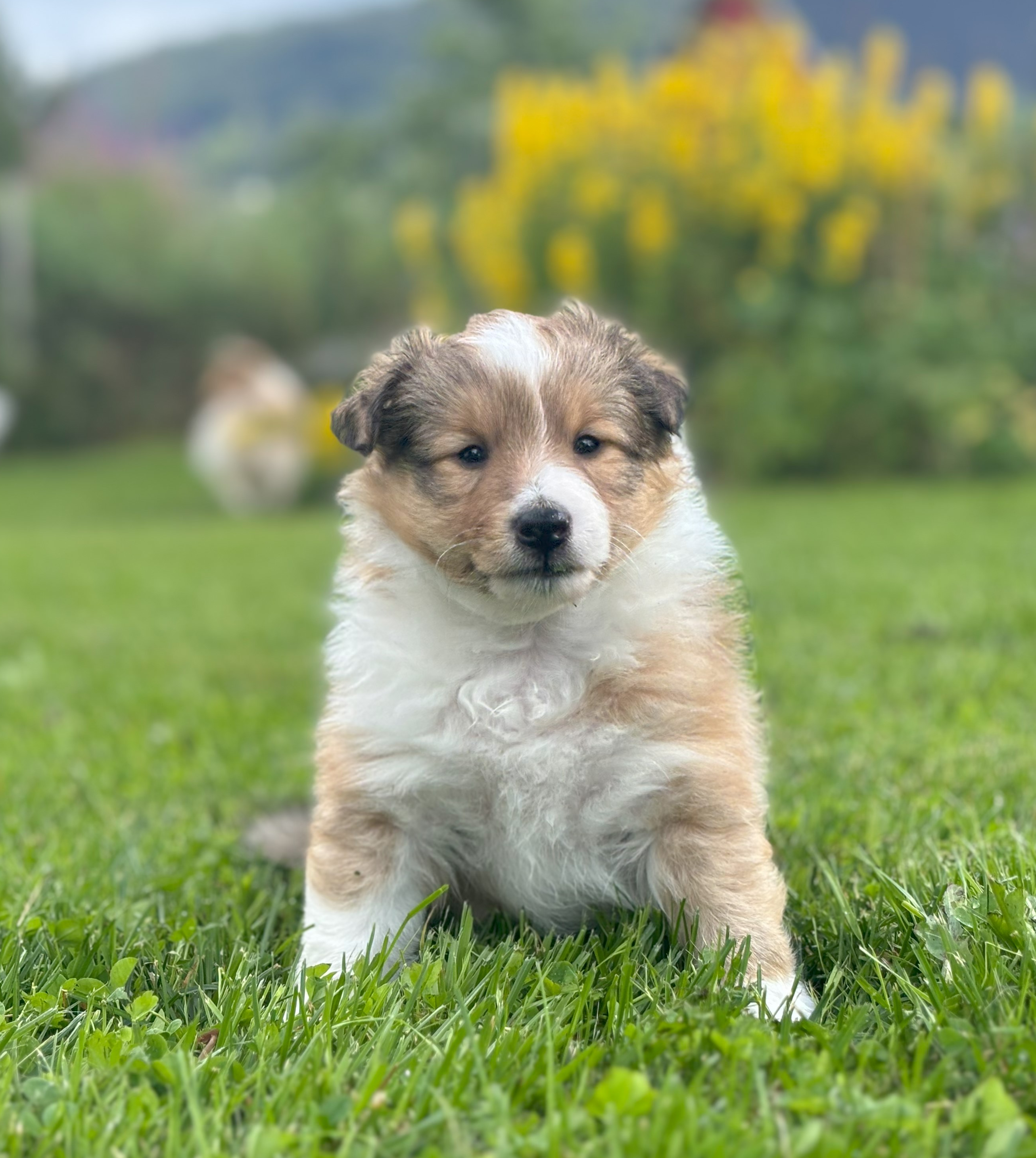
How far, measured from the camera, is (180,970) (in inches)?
101

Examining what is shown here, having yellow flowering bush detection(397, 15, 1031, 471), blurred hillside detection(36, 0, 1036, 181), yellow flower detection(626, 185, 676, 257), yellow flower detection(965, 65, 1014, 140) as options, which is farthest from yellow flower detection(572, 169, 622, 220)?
blurred hillside detection(36, 0, 1036, 181)

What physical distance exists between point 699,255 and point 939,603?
26.2ft

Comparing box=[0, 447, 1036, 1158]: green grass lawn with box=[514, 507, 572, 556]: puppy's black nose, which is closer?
box=[0, 447, 1036, 1158]: green grass lawn

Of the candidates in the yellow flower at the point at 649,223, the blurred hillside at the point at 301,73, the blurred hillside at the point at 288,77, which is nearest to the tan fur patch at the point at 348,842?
the yellow flower at the point at 649,223

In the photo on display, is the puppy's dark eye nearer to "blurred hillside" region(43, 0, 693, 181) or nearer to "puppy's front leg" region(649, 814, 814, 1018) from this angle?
"puppy's front leg" region(649, 814, 814, 1018)

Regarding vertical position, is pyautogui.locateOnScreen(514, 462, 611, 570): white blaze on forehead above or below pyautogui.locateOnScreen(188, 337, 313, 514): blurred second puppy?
above

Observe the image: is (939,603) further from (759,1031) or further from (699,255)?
(699,255)

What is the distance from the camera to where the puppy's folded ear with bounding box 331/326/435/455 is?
102 inches

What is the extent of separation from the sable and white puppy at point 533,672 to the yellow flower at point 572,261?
37.5ft

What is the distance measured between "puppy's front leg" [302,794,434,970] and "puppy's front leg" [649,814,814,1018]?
0.52 m

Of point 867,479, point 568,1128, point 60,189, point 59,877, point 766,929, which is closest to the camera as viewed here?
point 568,1128

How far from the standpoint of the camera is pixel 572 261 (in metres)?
13.7

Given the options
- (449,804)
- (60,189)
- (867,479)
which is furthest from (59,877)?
(60,189)

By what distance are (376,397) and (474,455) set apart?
0.81 feet
